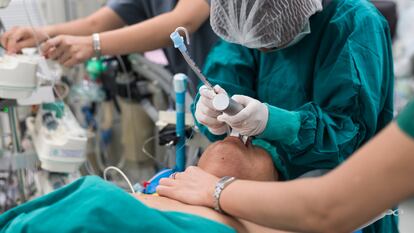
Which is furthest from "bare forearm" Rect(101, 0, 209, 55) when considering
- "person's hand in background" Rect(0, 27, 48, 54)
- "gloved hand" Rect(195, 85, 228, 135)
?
"gloved hand" Rect(195, 85, 228, 135)

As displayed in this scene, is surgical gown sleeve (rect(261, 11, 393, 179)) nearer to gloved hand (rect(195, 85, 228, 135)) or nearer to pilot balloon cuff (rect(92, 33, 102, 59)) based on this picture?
gloved hand (rect(195, 85, 228, 135))

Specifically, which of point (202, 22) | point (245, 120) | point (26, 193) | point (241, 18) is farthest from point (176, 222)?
point (26, 193)

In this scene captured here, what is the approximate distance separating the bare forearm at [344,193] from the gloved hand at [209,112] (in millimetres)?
341

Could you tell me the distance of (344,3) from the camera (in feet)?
4.71

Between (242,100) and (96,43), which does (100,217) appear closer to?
(242,100)

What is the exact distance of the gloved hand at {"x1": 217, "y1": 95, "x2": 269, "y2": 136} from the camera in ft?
4.04

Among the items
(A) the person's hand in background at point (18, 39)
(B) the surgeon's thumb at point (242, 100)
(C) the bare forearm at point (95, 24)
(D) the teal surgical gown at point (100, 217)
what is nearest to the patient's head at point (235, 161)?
(B) the surgeon's thumb at point (242, 100)

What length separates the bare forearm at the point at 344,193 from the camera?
0.78 meters

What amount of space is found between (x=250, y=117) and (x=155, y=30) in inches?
30.9

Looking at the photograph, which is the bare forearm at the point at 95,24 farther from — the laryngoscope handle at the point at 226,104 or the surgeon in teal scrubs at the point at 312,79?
the laryngoscope handle at the point at 226,104

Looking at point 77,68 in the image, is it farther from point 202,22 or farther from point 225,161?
point 225,161

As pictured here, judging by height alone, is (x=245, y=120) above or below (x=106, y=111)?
above

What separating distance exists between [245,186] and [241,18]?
0.56m

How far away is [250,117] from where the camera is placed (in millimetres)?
1246
